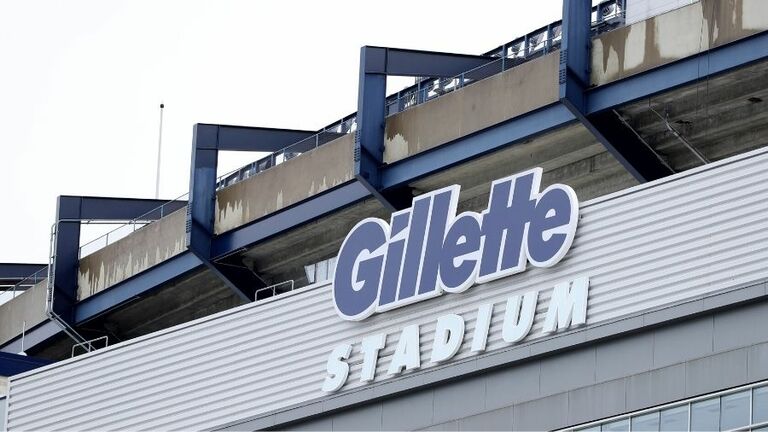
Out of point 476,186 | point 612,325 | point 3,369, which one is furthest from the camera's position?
point 3,369

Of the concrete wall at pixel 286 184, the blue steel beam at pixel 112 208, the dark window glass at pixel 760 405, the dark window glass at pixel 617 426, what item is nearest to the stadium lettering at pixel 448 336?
the dark window glass at pixel 617 426

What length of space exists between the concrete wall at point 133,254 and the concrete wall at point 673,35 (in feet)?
54.8

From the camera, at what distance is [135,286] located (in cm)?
6462

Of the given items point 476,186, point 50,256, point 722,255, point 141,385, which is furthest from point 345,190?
point 722,255

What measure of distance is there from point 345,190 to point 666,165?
9.32 meters

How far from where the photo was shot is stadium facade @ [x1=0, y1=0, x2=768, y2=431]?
41.2 m

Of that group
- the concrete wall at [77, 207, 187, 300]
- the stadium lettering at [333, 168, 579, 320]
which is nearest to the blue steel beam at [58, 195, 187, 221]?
the concrete wall at [77, 207, 187, 300]

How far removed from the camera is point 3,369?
62000 millimetres

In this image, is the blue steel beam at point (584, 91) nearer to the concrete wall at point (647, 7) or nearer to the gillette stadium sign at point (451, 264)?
the concrete wall at point (647, 7)

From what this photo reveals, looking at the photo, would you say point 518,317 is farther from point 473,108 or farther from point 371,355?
point 473,108

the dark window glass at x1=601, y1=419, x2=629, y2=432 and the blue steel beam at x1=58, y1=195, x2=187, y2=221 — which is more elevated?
the blue steel beam at x1=58, y1=195, x2=187, y2=221

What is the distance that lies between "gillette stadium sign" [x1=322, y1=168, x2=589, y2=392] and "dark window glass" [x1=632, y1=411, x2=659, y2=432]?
106 inches

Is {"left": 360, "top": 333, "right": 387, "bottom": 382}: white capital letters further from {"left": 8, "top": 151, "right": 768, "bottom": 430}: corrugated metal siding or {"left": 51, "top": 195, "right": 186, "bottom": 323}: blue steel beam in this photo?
{"left": 51, "top": 195, "right": 186, "bottom": 323}: blue steel beam

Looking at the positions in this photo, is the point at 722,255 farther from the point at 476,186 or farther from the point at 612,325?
the point at 476,186
